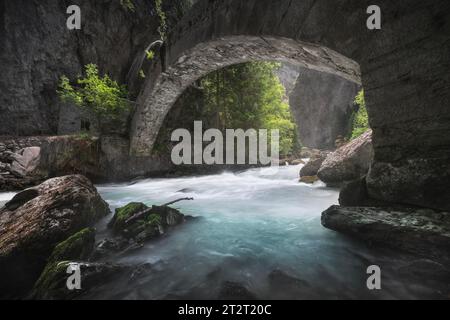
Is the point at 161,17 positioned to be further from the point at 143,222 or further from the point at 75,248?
the point at 75,248

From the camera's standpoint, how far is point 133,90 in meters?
10.7

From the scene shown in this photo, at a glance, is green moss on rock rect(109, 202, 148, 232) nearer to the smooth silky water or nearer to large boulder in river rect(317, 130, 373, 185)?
the smooth silky water

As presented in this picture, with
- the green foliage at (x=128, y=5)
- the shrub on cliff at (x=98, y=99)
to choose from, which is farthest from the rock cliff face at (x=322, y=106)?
the shrub on cliff at (x=98, y=99)

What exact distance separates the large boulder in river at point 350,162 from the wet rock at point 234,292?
3.61 metres

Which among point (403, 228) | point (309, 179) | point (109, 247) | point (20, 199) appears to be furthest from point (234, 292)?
point (309, 179)

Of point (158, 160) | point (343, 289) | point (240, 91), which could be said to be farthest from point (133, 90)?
point (343, 289)

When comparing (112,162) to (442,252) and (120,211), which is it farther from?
(442,252)

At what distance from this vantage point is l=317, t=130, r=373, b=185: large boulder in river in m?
4.42

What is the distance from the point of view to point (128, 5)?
37.0ft

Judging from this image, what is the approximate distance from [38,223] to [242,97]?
889 cm

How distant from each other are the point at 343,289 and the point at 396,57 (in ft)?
6.95

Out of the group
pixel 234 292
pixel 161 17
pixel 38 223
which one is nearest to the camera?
pixel 234 292

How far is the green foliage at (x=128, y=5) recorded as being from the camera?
1110 centimetres

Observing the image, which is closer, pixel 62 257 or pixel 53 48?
pixel 62 257
